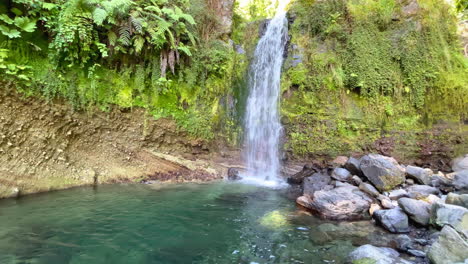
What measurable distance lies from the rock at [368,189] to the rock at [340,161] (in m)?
1.40

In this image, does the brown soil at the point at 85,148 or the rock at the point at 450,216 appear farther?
the brown soil at the point at 85,148

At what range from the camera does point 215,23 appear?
9.29m

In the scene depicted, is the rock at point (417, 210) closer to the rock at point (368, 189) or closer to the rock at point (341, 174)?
the rock at point (368, 189)

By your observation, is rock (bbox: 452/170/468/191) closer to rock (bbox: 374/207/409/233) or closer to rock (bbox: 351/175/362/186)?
rock (bbox: 351/175/362/186)

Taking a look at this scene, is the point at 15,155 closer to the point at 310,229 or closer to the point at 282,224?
the point at 282,224

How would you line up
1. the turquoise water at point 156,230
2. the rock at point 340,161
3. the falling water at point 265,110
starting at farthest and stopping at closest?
the falling water at point 265,110 < the rock at point 340,161 < the turquoise water at point 156,230

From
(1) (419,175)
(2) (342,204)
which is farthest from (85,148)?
(1) (419,175)

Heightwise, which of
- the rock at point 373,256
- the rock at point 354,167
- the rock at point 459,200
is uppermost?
the rock at point 354,167

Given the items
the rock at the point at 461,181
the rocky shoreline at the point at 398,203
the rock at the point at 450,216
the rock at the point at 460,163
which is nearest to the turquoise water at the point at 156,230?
the rocky shoreline at the point at 398,203

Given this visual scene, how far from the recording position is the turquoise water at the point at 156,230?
3.43 meters

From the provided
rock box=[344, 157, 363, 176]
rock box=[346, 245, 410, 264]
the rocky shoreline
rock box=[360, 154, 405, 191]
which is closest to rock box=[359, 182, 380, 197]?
the rocky shoreline

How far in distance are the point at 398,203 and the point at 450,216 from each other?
3.15ft

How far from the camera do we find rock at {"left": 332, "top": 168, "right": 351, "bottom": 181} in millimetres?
6662

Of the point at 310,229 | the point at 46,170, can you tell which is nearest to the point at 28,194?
the point at 46,170
